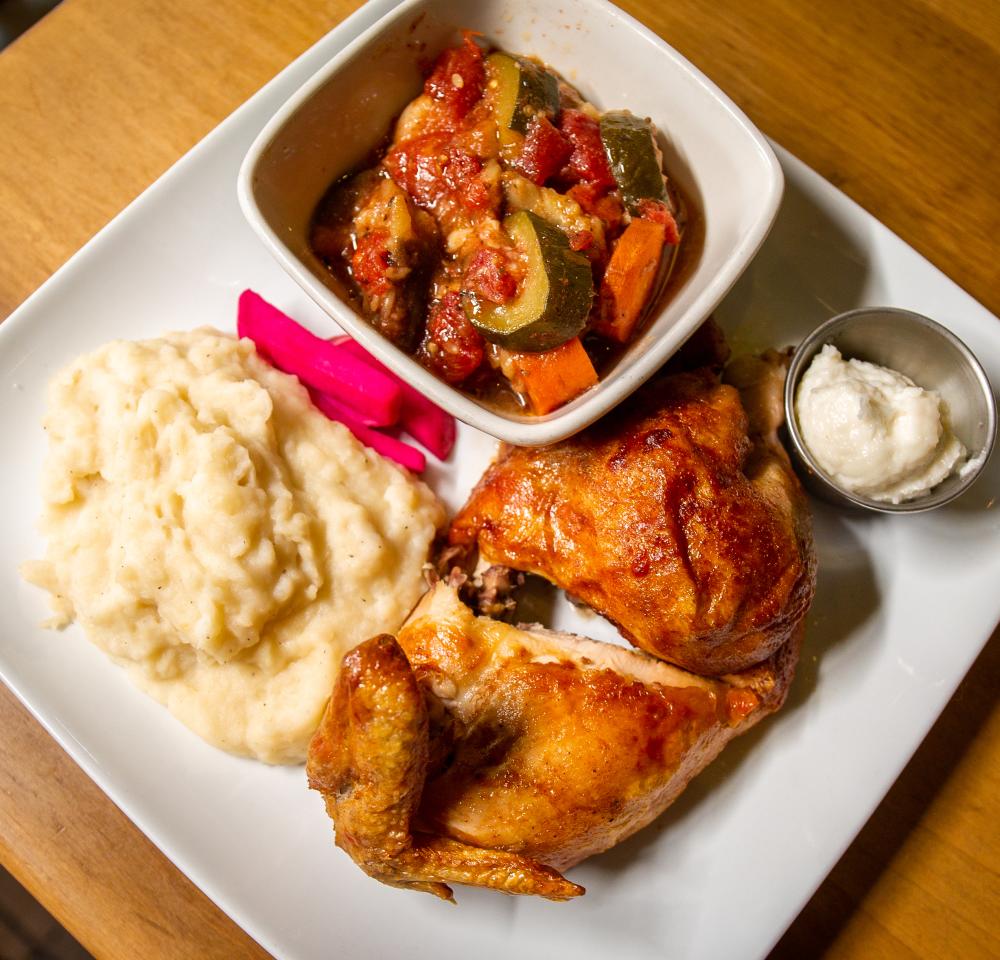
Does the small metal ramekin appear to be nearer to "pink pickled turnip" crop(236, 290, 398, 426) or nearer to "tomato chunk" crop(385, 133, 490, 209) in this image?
"tomato chunk" crop(385, 133, 490, 209)

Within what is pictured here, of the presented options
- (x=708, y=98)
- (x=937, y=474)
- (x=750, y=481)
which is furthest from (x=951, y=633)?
(x=708, y=98)

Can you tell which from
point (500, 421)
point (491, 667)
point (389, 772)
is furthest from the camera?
point (491, 667)

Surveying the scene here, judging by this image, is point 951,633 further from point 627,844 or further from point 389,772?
point 389,772

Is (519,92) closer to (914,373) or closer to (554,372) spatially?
(554,372)

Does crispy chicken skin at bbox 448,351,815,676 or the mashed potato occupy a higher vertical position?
crispy chicken skin at bbox 448,351,815,676

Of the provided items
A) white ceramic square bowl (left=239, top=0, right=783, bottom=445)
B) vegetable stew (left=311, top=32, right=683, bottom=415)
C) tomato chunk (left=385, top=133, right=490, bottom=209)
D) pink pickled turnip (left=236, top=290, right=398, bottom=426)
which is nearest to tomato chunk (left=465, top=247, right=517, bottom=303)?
vegetable stew (left=311, top=32, right=683, bottom=415)

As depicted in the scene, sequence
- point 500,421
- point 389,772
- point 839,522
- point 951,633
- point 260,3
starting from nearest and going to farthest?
point 389,772, point 500,421, point 951,633, point 839,522, point 260,3

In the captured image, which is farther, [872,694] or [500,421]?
[872,694]
